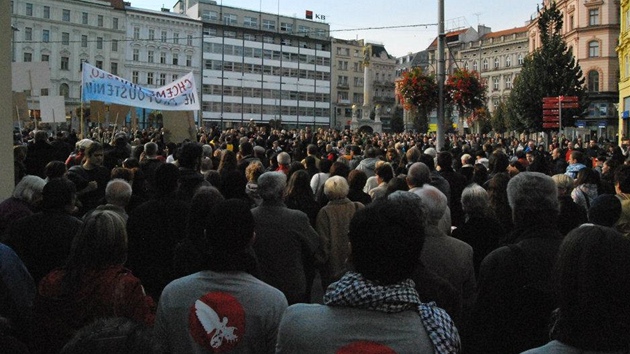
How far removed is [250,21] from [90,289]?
96906 millimetres

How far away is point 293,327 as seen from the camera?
2234 mm

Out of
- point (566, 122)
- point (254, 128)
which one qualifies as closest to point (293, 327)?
point (254, 128)

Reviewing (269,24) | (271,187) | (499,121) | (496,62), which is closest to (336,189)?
(271,187)

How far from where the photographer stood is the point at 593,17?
62.8m

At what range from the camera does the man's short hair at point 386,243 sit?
217cm

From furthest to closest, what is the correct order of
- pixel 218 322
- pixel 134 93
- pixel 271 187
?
pixel 134 93 → pixel 271 187 → pixel 218 322


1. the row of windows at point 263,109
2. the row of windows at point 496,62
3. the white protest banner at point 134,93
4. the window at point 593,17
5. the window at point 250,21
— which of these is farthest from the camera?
the window at point 250,21

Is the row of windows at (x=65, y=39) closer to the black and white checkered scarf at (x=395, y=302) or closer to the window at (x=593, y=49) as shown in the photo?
the window at (x=593, y=49)

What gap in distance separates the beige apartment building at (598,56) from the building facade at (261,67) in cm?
4495

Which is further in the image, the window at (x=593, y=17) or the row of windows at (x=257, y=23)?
the row of windows at (x=257, y=23)

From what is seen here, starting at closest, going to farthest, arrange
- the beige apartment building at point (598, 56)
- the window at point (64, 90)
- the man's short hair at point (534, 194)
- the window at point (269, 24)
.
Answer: the man's short hair at point (534, 194), the beige apartment building at point (598, 56), the window at point (64, 90), the window at point (269, 24)

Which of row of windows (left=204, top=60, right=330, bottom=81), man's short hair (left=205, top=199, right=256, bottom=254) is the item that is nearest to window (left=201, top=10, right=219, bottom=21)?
row of windows (left=204, top=60, right=330, bottom=81)

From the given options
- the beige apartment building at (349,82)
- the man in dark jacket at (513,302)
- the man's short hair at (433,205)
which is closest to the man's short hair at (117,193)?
the man's short hair at (433,205)

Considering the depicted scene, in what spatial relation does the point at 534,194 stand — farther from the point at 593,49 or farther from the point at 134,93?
the point at 593,49
